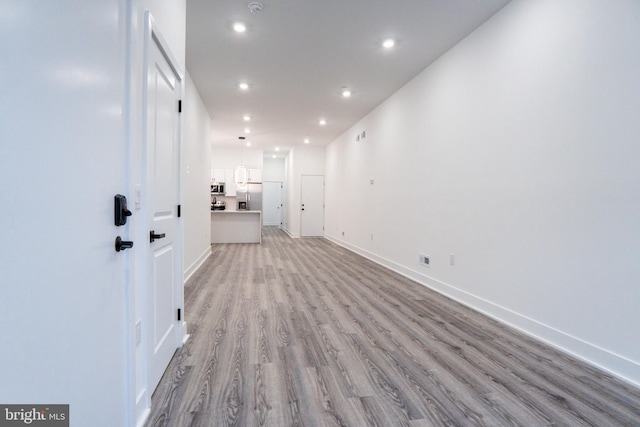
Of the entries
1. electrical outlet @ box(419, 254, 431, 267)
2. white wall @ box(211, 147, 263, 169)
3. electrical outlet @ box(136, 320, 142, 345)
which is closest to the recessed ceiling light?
electrical outlet @ box(419, 254, 431, 267)

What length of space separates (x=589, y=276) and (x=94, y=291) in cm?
294

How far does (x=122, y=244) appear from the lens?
50.3 inches

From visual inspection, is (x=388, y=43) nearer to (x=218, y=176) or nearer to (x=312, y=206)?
(x=312, y=206)

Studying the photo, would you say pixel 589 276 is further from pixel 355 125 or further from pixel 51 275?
pixel 355 125

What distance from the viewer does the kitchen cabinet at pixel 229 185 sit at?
10.1 meters

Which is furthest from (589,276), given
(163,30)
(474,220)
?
(163,30)

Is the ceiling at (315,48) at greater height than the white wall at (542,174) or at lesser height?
greater

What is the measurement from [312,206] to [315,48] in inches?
258

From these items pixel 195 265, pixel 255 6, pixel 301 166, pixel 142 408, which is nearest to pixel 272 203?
pixel 301 166

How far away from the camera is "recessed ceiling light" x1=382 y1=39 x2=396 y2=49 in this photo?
145 inches

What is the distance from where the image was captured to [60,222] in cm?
90

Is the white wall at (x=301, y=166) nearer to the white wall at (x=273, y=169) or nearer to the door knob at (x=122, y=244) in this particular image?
the white wall at (x=273, y=169)

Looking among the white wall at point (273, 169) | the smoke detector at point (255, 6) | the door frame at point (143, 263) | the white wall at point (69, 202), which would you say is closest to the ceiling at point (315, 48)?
the smoke detector at point (255, 6)

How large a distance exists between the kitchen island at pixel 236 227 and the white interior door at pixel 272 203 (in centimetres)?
525
